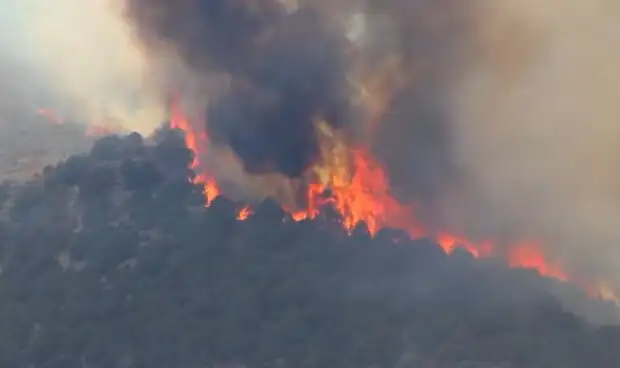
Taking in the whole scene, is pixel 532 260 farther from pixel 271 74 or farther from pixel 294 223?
pixel 271 74

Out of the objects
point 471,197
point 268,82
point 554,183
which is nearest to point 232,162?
point 268,82

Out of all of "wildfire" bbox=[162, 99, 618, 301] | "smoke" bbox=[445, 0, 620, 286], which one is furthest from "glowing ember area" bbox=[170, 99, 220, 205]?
"smoke" bbox=[445, 0, 620, 286]

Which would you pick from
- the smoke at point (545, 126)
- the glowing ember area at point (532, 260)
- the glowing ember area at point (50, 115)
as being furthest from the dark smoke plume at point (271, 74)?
the glowing ember area at point (50, 115)

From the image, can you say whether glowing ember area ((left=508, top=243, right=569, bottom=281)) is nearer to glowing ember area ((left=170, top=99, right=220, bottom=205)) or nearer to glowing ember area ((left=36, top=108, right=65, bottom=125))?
glowing ember area ((left=170, top=99, right=220, bottom=205))

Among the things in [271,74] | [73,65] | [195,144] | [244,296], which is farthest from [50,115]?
[244,296]

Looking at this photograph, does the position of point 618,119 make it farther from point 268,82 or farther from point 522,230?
point 268,82

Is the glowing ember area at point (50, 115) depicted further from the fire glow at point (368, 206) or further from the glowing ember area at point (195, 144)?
the fire glow at point (368, 206)
